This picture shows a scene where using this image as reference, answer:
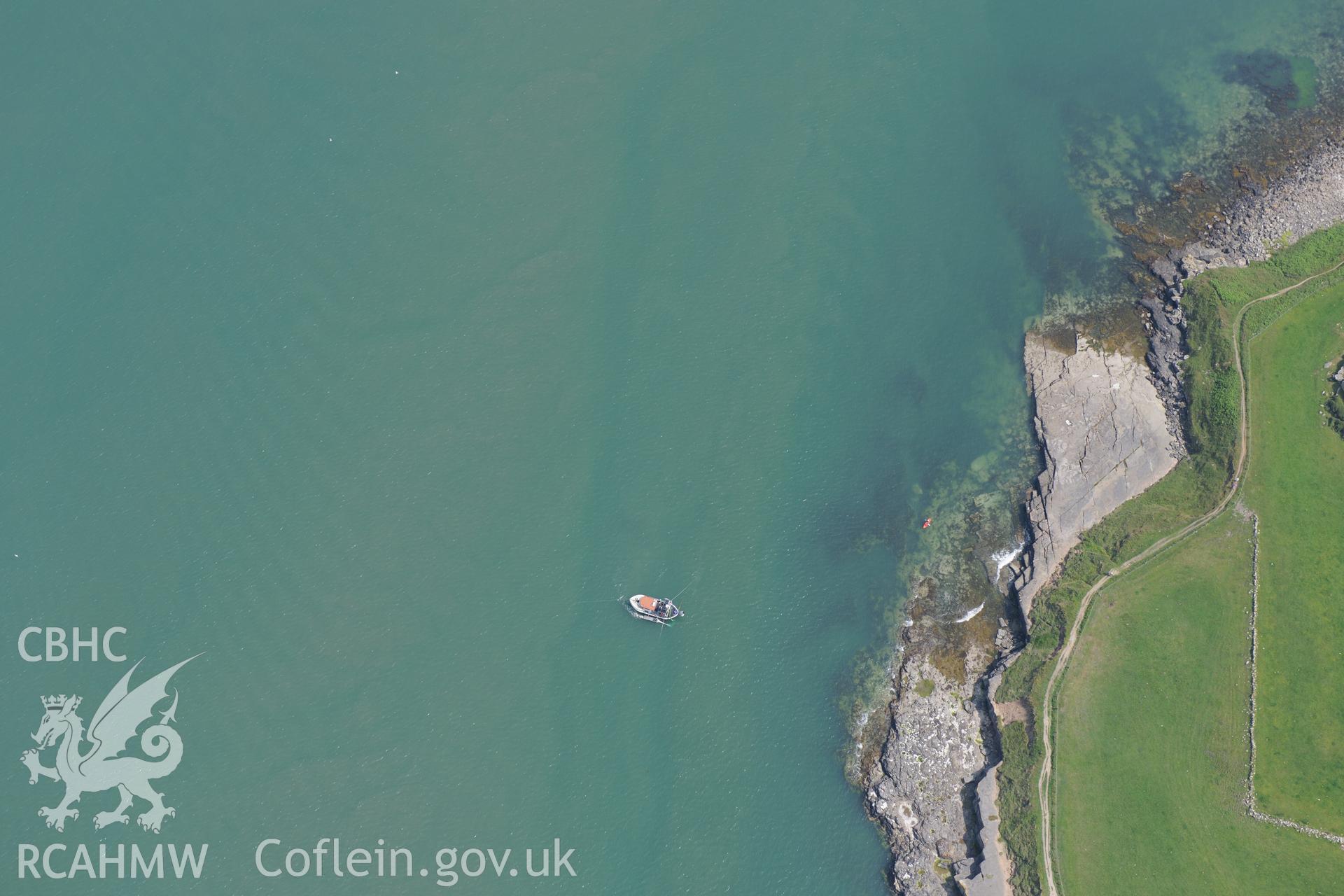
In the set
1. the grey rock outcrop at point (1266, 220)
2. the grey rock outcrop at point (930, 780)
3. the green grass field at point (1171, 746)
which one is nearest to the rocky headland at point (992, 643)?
the grey rock outcrop at point (930, 780)

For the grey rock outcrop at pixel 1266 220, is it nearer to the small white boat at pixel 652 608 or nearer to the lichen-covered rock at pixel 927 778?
the lichen-covered rock at pixel 927 778

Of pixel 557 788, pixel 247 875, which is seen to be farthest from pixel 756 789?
→ pixel 247 875

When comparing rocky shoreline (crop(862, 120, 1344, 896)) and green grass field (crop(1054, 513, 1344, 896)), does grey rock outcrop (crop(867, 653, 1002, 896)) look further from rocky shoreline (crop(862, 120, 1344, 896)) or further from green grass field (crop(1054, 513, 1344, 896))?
green grass field (crop(1054, 513, 1344, 896))

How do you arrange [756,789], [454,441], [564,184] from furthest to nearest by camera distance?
[564,184], [454,441], [756,789]

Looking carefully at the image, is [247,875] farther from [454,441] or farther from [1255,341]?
[1255,341]

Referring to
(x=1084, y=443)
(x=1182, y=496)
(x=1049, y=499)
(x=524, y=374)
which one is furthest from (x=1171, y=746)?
(x=524, y=374)

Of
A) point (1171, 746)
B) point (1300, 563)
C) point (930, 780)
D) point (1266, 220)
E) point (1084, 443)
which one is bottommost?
point (1171, 746)

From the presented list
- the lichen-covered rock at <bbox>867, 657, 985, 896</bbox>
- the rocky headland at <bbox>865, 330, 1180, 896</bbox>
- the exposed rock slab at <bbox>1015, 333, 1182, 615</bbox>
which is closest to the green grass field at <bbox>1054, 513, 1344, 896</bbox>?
the rocky headland at <bbox>865, 330, 1180, 896</bbox>

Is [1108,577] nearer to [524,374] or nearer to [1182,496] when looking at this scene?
[1182,496]
